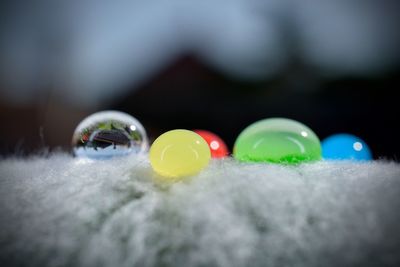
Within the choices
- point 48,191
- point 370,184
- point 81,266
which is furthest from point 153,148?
point 370,184

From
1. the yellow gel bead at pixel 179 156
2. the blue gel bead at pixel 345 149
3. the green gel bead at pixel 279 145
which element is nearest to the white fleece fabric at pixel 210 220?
the yellow gel bead at pixel 179 156

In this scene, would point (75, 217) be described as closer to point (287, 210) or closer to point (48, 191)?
point (48, 191)

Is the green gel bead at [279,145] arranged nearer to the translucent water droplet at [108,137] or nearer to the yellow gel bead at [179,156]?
the yellow gel bead at [179,156]

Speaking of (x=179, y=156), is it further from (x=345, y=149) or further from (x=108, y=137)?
(x=345, y=149)

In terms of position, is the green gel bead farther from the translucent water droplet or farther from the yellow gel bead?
the translucent water droplet

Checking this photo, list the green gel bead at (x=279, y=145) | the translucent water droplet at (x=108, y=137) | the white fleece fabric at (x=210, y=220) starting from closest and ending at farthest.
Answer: the white fleece fabric at (x=210, y=220) < the green gel bead at (x=279, y=145) < the translucent water droplet at (x=108, y=137)

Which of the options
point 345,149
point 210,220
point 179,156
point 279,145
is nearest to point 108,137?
point 179,156

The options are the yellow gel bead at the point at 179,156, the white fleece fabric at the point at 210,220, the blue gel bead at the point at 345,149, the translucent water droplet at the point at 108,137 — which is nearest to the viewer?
the white fleece fabric at the point at 210,220

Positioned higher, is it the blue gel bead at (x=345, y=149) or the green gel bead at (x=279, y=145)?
the green gel bead at (x=279, y=145)

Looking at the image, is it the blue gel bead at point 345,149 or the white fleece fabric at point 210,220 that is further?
the blue gel bead at point 345,149
